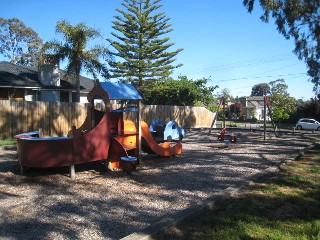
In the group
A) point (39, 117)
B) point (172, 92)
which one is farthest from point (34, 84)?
point (172, 92)

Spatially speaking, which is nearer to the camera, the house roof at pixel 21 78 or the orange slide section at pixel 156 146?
the orange slide section at pixel 156 146

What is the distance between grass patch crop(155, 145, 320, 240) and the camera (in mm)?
4391

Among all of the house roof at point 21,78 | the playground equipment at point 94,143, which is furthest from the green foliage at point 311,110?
the playground equipment at point 94,143

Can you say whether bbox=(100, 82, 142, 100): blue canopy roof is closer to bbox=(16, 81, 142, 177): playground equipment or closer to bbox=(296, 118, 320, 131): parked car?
bbox=(16, 81, 142, 177): playground equipment

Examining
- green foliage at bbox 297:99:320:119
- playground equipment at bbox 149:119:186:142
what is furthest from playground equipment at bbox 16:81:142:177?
green foliage at bbox 297:99:320:119

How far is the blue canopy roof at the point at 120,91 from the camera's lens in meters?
8.90

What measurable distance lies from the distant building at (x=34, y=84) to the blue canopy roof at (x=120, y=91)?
1735 cm

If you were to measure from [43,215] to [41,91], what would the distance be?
23143 millimetres

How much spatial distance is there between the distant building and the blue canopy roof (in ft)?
56.9

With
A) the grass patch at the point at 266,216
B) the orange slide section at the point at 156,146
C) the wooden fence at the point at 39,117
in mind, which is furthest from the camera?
the wooden fence at the point at 39,117

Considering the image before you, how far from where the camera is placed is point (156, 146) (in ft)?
34.6

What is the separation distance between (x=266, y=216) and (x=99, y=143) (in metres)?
4.74

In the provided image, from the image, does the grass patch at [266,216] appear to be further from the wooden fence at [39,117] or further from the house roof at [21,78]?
the house roof at [21,78]

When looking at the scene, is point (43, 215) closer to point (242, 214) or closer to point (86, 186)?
point (86, 186)
